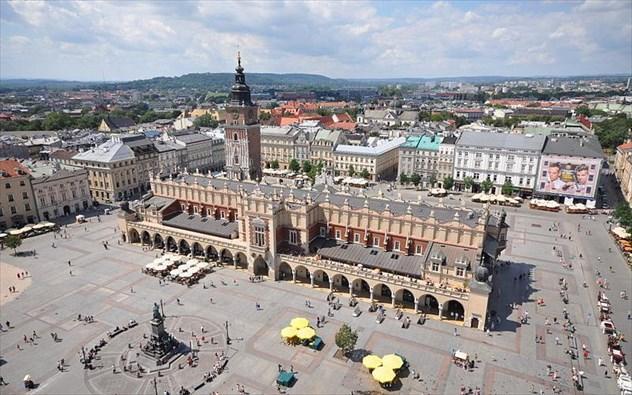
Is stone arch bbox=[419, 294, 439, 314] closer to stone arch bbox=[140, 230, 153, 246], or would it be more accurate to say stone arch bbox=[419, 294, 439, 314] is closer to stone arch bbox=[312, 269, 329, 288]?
stone arch bbox=[312, 269, 329, 288]

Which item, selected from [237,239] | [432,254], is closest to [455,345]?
[432,254]

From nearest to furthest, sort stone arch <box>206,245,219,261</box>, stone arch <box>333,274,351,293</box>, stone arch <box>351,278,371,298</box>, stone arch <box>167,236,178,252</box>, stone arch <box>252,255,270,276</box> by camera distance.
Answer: stone arch <box>351,278,371,298</box>
stone arch <box>333,274,351,293</box>
stone arch <box>252,255,270,276</box>
stone arch <box>206,245,219,261</box>
stone arch <box>167,236,178,252</box>

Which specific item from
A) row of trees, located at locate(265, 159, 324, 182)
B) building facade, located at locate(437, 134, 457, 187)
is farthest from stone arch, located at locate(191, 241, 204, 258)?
building facade, located at locate(437, 134, 457, 187)

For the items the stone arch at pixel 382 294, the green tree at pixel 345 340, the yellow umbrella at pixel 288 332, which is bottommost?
the stone arch at pixel 382 294

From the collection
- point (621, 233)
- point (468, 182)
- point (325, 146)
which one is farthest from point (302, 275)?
point (325, 146)

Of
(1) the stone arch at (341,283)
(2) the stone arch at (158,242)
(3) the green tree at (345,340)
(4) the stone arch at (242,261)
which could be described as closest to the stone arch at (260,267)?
(4) the stone arch at (242,261)

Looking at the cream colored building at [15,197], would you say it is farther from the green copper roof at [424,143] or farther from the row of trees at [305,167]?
the green copper roof at [424,143]

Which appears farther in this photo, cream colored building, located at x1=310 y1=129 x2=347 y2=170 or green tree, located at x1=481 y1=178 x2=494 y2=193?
cream colored building, located at x1=310 y1=129 x2=347 y2=170
